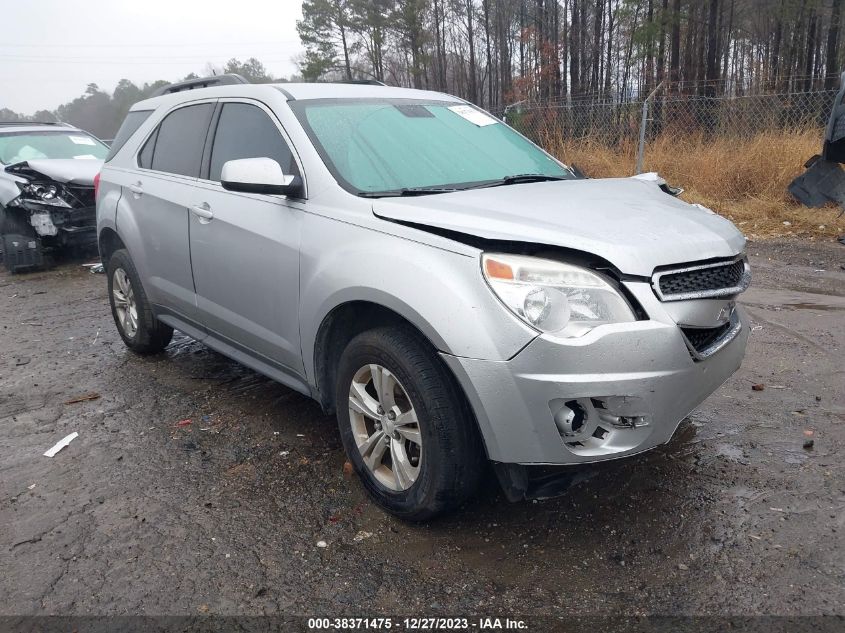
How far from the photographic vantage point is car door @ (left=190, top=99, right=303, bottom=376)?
3.12m

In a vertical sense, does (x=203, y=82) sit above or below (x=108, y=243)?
above

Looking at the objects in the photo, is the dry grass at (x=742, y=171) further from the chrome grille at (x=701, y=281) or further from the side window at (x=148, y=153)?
the side window at (x=148, y=153)

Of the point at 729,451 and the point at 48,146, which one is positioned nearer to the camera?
the point at 729,451

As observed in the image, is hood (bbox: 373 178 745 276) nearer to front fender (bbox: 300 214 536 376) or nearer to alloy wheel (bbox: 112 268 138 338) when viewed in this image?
front fender (bbox: 300 214 536 376)

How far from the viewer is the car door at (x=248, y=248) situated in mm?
3115

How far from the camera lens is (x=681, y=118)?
12.5 metres

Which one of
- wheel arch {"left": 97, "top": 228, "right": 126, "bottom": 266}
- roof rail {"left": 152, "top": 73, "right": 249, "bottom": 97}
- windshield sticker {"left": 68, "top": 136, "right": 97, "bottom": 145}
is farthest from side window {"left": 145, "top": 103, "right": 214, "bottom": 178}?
windshield sticker {"left": 68, "top": 136, "right": 97, "bottom": 145}

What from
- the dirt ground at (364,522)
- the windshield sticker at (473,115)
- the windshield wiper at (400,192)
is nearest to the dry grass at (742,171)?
the dirt ground at (364,522)

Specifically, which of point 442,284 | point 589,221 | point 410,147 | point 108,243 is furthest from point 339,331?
point 108,243

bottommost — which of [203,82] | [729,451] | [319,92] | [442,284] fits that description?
[729,451]

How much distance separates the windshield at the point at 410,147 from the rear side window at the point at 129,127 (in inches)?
77.3

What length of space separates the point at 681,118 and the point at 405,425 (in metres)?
11.8

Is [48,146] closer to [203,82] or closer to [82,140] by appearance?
[82,140]

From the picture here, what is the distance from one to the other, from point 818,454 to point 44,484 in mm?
3731
